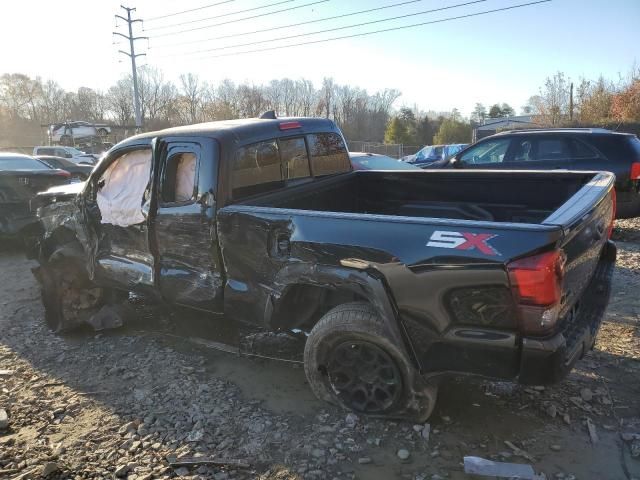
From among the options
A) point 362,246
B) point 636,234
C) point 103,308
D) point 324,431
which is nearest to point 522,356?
point 362,246

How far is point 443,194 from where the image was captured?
175 inches

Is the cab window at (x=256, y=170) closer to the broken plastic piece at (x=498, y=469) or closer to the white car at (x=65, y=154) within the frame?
the broken plastic piece at (x=498, y=469)

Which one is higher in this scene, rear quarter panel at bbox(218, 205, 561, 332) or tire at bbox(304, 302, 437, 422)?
rear quarter panel at bbox(218, 205, 561, 332)

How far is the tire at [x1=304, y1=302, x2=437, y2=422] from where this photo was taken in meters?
2.83

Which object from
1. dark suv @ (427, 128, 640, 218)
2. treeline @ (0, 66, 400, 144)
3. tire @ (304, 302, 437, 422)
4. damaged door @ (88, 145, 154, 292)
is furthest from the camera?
treeline @ (0, 66, 400, 144)

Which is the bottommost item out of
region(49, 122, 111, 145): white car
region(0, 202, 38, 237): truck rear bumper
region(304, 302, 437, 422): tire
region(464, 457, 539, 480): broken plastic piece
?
region(464, 457, 539, 480): broken plastic piece

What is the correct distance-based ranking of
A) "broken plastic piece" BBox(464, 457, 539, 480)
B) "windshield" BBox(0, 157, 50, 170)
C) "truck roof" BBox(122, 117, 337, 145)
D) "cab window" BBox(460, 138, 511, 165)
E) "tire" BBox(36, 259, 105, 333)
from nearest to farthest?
"broken plastic piece" BBox(464, 457, 539, 480), "truck roof" BBox(122, 117, 337, 145), "tire" BBox(36, 259, 105, 333), "cab window" BBox(460, 138, 511, 165), "windshield" BBox(0, 157, 50, 170)

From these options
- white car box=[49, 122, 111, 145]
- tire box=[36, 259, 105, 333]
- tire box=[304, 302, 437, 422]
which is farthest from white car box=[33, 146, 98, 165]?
tire box=[304, 302, 437, 422]

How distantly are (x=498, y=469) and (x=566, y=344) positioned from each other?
750mm

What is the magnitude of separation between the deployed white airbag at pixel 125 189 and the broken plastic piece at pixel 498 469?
290cm

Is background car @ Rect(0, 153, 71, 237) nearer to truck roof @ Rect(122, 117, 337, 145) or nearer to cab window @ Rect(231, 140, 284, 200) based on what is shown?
truck roof @ Rect(122, 117, 337, 145)

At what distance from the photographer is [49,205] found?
507cm

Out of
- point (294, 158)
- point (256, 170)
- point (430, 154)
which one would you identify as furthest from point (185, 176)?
point (430, 154)

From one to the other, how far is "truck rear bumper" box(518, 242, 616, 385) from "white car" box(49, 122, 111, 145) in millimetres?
38767
